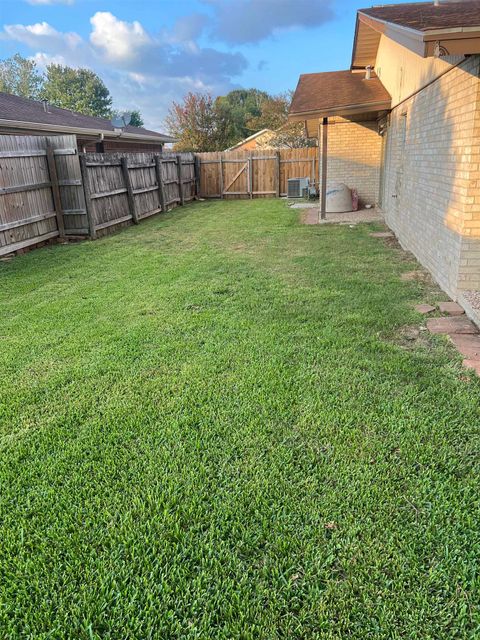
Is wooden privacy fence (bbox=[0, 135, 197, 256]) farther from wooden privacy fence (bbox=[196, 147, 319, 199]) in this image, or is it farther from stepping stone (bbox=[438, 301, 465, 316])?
stepping stone (bbox=[438, 301, 465, 316])

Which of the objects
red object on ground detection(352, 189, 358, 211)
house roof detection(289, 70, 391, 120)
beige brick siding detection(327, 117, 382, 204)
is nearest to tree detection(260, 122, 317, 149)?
house roof detection(289, 70, 391, 120)

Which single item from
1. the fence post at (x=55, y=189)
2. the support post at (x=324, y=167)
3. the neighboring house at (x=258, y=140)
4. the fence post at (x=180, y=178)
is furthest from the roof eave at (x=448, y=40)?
the neighboring house at (x=258, y=140)

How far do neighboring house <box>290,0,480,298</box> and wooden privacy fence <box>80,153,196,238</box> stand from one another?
4.38 m

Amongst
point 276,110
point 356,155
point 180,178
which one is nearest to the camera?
point 356,155

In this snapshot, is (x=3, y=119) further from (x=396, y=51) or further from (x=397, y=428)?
(x=397, y=428)

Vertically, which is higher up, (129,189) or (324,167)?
(324,167)

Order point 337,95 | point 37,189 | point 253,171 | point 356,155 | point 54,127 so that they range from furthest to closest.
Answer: point 253,171 → point 54,127 → point 356,155 → point 337,95 → point 37,189

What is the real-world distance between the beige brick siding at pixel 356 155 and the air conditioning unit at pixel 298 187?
4433mm

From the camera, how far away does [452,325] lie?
4.23m

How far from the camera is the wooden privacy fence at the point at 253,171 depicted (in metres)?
18.1

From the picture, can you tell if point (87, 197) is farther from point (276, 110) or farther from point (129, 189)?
point (276, 110)

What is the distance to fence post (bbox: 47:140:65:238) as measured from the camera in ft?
30.1

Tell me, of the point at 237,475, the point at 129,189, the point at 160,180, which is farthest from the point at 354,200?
the point at 237,475

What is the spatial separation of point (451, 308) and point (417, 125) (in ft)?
12.4
